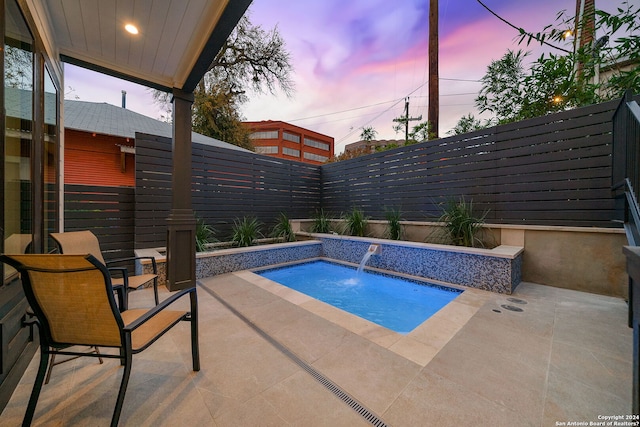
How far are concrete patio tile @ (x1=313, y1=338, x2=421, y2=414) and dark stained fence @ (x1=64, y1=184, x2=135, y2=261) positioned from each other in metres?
4.11

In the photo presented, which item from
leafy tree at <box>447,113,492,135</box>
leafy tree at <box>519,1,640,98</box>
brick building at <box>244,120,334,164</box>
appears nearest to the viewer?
leafy tree at <box>519,1,640,98</box>

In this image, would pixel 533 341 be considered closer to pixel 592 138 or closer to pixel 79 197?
pixel 592 138

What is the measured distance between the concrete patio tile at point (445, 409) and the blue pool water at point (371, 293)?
1.26m

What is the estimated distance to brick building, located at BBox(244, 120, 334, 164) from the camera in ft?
106

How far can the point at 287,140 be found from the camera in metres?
33.2

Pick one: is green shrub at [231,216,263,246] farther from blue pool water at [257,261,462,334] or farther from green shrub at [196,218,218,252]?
blue pool water at [257,261,462,334]

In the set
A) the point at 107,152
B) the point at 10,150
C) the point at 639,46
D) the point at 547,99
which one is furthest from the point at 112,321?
the point at 107,152

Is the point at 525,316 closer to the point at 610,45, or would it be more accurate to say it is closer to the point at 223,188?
the point at 610,45

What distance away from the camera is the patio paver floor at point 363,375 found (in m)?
1.24

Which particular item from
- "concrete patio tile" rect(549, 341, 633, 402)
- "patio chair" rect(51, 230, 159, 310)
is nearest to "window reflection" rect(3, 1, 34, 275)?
"patio chair" rect(51, 230, 159, 310)

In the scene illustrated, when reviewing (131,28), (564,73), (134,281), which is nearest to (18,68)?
(131,28)

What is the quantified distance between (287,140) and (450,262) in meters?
32.1

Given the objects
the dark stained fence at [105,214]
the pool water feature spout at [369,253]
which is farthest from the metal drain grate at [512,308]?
the dark stained fence at [105,214]

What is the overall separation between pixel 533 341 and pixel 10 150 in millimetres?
4072
